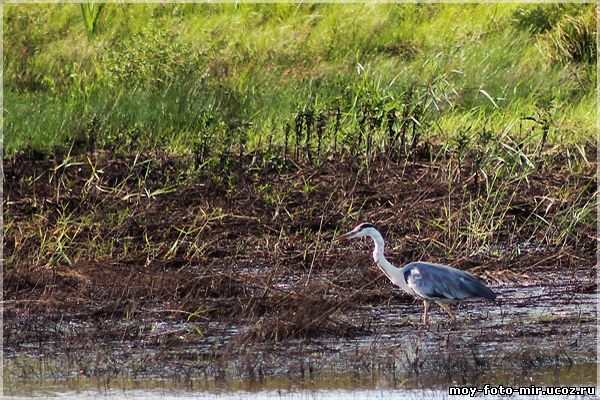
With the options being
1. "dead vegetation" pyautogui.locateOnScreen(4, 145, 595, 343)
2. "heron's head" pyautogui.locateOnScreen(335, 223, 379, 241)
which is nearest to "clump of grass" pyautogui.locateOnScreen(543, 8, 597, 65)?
"dead vegetation" pyautogui.locateOnScreen(4, 145, 595, 343)

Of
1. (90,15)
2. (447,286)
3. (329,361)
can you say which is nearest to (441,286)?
(447,286)

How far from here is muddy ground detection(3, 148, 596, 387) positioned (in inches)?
252

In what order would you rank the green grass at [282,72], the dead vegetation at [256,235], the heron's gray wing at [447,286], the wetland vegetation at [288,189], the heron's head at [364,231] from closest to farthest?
the wetland vegetation at [288,189], the heron's gray wing at [447,286], the dead vegetation at [256,235], the heron's head at [364,231], the green grass at [282,72]

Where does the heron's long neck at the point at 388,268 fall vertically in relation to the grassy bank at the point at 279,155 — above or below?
above

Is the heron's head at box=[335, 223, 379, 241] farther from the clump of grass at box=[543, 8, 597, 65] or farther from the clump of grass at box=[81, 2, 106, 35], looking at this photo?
the clump of grass at box=[81, 2, 106, 35]

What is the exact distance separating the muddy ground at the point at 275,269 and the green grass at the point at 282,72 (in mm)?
728

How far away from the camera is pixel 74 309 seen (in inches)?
288

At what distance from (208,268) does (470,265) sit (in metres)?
1.65

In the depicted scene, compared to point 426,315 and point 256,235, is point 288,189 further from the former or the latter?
point 426,315

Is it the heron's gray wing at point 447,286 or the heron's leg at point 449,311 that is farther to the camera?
the heron's leg at point 449,311

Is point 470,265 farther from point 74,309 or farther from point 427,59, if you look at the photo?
point 427,59

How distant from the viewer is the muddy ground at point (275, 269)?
639 centimetres

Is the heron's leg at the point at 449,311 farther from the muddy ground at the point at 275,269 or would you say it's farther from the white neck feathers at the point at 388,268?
the white neck feathers at the point at 388,268

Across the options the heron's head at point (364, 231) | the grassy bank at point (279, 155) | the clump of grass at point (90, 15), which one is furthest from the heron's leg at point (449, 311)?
the clump of grass at point (90, 15)
